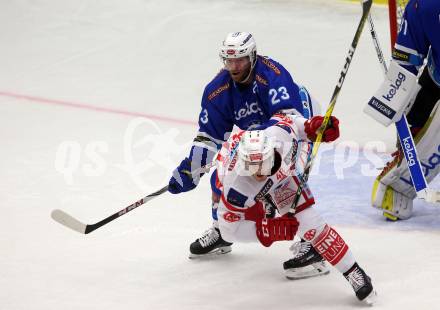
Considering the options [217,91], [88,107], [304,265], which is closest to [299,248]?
[304,265]

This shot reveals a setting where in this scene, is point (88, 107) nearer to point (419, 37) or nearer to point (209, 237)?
point (209, 237)

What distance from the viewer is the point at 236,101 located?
452cm

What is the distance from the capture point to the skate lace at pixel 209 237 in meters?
4.77

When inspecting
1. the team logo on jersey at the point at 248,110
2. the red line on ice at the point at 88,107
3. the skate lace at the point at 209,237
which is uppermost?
the team logo on jersey at the point at 248,110

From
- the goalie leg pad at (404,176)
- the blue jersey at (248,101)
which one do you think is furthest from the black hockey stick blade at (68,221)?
the goalie leg pad at (404,176)

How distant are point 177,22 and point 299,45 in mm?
1108

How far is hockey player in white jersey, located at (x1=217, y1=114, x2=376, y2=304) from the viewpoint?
392cm

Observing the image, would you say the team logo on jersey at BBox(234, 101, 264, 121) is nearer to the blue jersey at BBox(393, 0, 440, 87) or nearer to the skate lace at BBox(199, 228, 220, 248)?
the skate lace at BBox(199, 228, 220, 248)

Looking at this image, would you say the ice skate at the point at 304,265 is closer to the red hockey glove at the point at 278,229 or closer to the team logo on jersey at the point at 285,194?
the team logo on jersey at the point at 285,194

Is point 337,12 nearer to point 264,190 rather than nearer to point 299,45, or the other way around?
point 299,45

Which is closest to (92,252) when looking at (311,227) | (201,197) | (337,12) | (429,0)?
(201,197)

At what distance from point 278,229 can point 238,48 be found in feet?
3.02

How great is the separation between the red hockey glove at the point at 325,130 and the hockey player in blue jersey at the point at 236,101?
22cm

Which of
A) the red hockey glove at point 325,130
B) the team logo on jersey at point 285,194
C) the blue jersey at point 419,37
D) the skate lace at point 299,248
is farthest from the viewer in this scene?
the blue jersey at point 419,37
